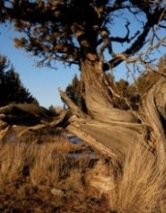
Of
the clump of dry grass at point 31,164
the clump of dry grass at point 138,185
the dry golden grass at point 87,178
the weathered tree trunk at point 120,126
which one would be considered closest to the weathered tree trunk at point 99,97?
the weathered tree trunk at point 120,126

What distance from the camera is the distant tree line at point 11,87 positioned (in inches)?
1463

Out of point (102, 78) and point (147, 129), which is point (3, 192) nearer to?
point (147, 129)

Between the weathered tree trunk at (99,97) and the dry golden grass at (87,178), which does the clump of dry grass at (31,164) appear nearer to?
the dry golden grass at (87,178)

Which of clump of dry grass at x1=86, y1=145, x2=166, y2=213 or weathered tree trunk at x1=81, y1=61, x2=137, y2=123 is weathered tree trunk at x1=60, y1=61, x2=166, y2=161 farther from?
clump of dry grass at x1=86, y1=145, x2=166, y2=213

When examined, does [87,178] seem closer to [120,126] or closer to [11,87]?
[120,126]

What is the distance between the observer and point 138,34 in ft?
40.8

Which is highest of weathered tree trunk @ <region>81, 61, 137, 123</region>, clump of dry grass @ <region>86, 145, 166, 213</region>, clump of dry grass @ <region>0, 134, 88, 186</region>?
weathered tree trunk @ <region>81, 61, 137, 123</region>

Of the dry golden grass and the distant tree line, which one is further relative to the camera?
the distant tree line

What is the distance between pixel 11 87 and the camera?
3825 cm

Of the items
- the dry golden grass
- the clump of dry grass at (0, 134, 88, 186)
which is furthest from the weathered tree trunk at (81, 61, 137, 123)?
the clump of dry grass at (0, 134, 88, 186)

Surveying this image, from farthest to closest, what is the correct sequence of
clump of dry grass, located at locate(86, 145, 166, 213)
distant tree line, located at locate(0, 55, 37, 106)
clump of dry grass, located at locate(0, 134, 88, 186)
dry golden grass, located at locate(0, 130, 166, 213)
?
distant tree line, located at locate(0, 55, 37, 106)
clump of dry grass, located at locate(0, 134, 88, 186)
dry golden grass, located at locate(0, 130, 166, 213)
clump of dry grass, located at locate(86, 145, 166, 213)

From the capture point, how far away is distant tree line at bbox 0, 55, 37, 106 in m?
37.2

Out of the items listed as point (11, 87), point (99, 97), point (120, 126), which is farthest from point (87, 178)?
point (11, 87)

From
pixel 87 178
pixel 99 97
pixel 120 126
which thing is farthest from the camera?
pixel 99 97
